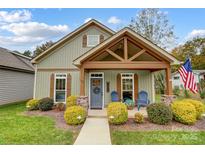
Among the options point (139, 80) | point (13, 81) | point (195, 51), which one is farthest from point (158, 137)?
point (195, 51)

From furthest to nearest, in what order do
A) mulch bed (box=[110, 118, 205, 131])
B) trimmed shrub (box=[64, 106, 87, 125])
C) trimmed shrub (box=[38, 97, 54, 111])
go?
1. trimmed shrub (box=[38, 97, 54, 111])
2. trimmed shrub (box=[64, 106, 87, 125])
3. mulch bed (box=[110, 118, 205, 131])

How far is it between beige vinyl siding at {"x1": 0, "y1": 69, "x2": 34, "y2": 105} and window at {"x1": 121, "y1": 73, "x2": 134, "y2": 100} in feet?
32.1

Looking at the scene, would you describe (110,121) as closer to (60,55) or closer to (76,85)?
(76,85)

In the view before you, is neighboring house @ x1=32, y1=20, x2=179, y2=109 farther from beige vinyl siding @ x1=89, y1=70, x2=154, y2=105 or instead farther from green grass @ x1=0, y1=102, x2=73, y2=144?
green grass @ x1=0, y1=102, x2=73, y2=144

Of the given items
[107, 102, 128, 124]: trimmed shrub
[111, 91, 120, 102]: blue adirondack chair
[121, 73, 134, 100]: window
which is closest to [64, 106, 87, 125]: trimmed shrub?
[107, 102, 128, 124]: trimmed shrub

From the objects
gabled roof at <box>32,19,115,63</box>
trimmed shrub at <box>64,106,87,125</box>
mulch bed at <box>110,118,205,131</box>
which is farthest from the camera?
gabled roof at <box>32,19,115,63</box>

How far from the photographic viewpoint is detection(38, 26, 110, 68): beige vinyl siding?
13.1 m

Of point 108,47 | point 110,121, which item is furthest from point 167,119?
point 108,47

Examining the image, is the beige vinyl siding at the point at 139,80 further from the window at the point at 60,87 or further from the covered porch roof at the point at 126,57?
the window at the point at 60,87

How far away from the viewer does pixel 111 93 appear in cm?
1198

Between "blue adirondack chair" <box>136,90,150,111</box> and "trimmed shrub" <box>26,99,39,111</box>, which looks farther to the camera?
"blue adirondack chair" <box>136,90,150,111</box>

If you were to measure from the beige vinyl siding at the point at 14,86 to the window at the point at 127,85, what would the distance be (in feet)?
32.1

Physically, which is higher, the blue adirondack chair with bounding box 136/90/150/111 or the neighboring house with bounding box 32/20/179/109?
the neighboring house with bounding box 32/20/179/109
